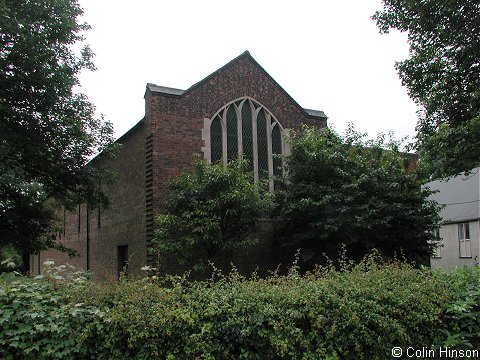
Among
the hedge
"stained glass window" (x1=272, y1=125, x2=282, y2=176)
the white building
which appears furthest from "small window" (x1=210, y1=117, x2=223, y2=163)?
the white building

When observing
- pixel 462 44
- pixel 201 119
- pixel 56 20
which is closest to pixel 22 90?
pixel 56 20

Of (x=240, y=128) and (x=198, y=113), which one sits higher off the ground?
(x=198, y=113)

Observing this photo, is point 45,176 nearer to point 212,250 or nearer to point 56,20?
point 56,20

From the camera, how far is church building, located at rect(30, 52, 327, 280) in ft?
51.8

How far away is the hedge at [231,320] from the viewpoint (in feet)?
16.6

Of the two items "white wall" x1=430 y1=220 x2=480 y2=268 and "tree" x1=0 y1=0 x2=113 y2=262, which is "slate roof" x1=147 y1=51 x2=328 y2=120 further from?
"white wall" x1=430 y1=220 x2=480 y2=268

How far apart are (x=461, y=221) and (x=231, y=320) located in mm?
33807

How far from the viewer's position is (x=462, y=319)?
6.16 m

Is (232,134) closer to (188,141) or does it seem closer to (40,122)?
(188,141)

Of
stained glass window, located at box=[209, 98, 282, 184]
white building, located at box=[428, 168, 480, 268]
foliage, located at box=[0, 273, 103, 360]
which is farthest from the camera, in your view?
white building, located at box=[428, 168, 480, 268]

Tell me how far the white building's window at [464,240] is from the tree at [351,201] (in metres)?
20.7

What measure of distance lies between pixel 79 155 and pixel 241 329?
39.1 ft

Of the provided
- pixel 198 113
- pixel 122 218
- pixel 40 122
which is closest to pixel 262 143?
pixel 198 113

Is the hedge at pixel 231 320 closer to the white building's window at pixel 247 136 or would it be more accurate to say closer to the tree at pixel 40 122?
the tree at pixel 40 122
